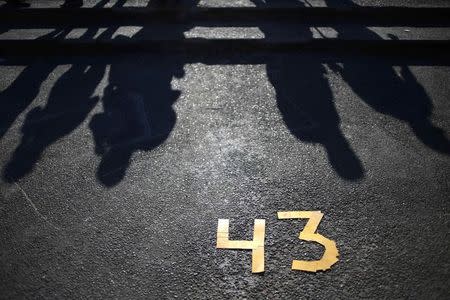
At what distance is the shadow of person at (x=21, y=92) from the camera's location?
18.7ft

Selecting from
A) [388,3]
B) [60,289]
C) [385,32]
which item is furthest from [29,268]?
[388,3]

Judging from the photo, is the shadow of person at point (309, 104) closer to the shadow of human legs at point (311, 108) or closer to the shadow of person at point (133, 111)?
the shadow of human legs at point (311, 108)

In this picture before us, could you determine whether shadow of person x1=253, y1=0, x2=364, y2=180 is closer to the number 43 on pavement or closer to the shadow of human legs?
the shadow of human legs

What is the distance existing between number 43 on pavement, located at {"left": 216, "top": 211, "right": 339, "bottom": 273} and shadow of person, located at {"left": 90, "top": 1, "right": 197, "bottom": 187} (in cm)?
168

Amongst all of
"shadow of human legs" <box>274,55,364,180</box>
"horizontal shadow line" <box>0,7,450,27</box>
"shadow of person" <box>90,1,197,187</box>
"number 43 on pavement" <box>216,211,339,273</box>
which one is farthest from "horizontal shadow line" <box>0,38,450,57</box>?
"number 43 on pavement" <box>216,211,339,273</box>

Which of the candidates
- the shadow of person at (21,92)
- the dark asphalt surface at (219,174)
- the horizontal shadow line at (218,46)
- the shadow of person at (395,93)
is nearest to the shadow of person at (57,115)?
the dark asphalt surface at (219,174)

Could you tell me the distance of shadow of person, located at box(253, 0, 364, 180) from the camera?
4.73 meters

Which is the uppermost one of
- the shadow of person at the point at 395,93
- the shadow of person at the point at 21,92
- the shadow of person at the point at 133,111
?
the shadow of person at the point at 21,92

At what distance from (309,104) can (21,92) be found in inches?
206

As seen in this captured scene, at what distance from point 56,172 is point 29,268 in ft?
4.78

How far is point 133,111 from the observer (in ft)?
18.8

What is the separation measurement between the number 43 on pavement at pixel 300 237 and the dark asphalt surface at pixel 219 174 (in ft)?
0.21

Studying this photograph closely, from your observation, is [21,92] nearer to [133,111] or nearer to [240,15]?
[133,111]

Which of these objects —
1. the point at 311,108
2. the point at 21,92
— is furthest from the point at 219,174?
the point at 21,92
